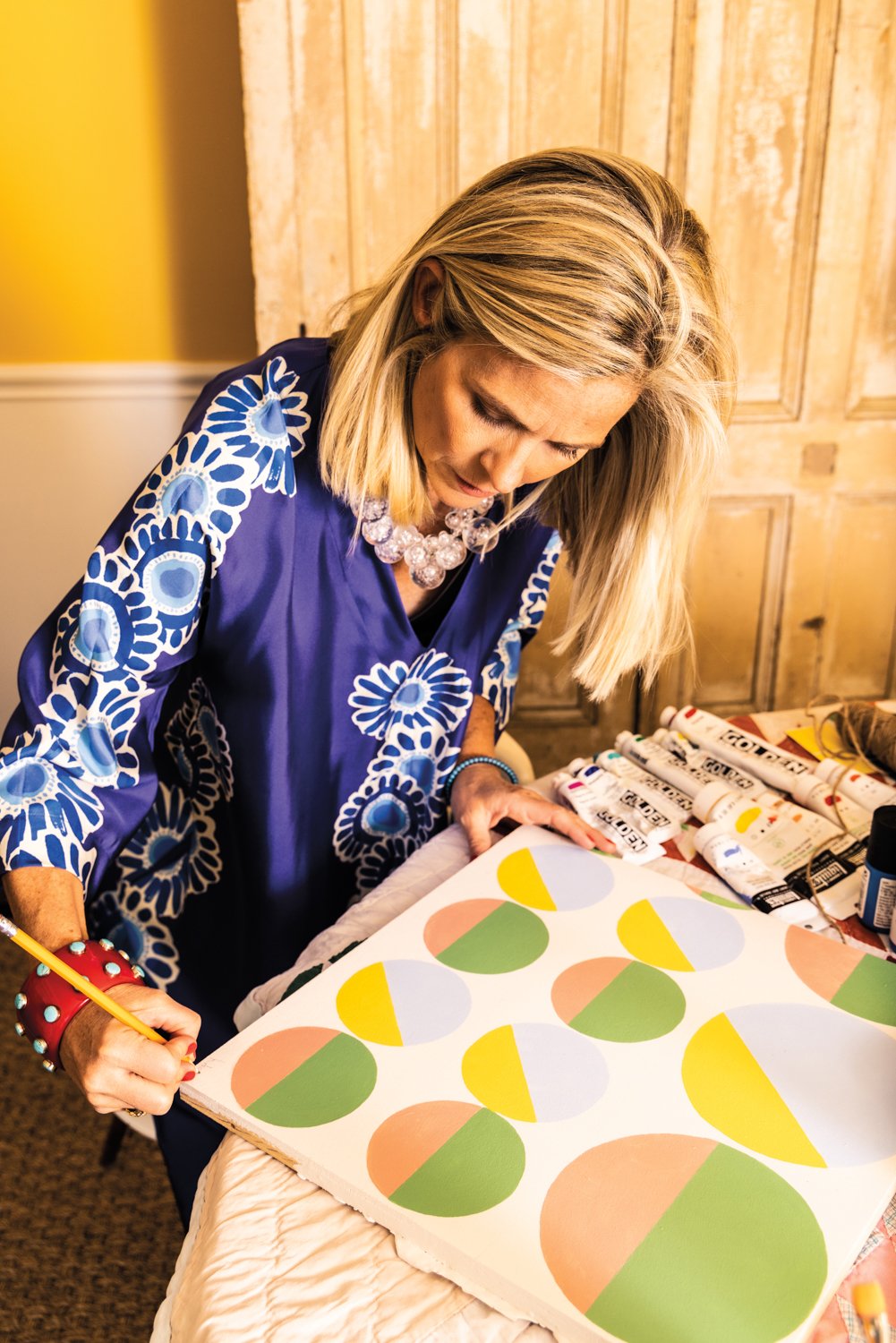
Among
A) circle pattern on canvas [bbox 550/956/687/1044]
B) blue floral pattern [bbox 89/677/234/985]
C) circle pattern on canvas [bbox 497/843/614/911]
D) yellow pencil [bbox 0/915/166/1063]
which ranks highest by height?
yellow pencil [bbox 0/915/166/1063]

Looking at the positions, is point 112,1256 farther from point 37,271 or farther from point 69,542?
point 37,271

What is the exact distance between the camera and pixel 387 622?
42.2 inches

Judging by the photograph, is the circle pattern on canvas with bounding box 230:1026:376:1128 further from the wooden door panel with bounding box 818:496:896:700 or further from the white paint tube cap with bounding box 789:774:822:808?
the wooden door panel with bounding box 818:496:896:700

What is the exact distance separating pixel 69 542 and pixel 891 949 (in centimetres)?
221

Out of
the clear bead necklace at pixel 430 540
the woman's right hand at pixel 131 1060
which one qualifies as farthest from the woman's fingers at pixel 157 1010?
the clear bead necklace at pixel 430 540

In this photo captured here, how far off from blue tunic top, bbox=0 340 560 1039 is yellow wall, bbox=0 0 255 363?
1.43m

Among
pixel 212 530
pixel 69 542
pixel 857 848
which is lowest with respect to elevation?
pixel 69 542

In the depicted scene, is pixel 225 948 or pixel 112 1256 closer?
pixel 225 948

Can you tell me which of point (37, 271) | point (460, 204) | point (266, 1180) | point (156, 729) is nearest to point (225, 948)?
point (156, 729)

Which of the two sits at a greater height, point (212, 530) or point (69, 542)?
point (212, 530)

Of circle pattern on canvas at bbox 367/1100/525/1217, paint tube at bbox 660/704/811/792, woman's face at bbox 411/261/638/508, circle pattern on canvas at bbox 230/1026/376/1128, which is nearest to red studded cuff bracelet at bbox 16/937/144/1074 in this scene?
circle pattern on canvas at bbox 230/1026/376/1128

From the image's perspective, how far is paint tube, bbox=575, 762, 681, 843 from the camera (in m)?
1.03

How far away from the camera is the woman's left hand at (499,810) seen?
100 cm

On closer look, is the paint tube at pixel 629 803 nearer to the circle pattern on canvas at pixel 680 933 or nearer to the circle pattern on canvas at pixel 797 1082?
the circle pattern on canvas at pixel 680 933
